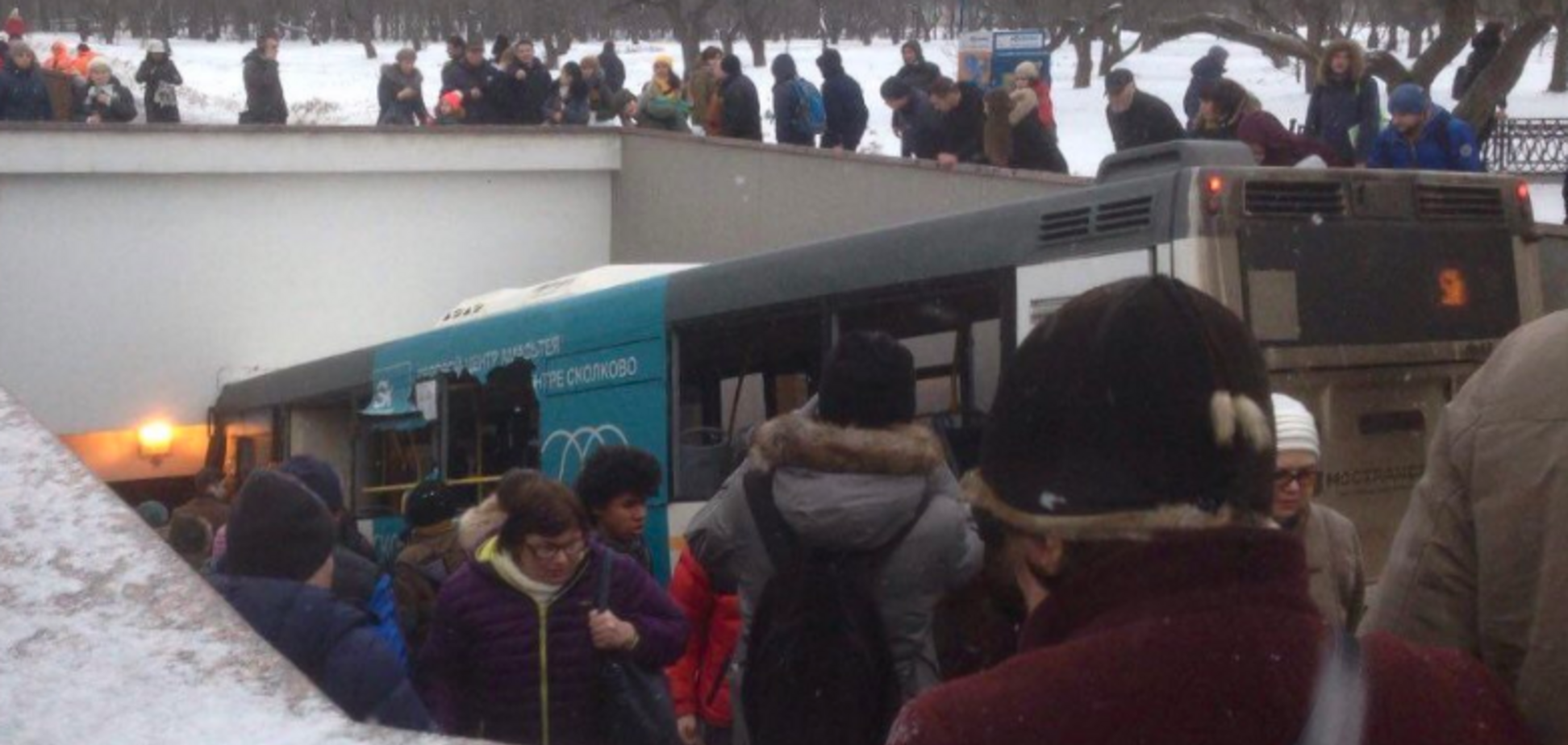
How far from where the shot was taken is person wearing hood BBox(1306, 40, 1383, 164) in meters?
13.6

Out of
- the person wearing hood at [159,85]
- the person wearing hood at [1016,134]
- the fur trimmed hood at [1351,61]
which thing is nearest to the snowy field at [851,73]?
the person wearing hood at [159,85]

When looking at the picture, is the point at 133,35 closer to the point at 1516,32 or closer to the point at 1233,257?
the point at 1516,32

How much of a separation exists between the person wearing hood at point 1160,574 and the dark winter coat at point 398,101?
2510 centimetres

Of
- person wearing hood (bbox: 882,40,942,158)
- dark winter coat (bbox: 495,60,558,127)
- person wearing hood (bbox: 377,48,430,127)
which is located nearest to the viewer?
person wearing hood (bbox: 882,40,942,158)

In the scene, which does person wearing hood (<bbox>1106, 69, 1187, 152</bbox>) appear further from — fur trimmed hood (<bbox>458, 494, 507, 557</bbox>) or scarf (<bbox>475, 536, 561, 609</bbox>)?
scarf (<bbox>475, 536, 561, 609</bbox>)

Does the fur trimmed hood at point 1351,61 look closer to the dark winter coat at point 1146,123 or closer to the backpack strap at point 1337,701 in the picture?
the dark winter coat at point 1146,123

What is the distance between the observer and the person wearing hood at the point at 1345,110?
13.6 metres

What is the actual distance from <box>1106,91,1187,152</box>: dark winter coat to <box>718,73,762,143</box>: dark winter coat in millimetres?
7547

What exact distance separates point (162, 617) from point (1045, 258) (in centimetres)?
575

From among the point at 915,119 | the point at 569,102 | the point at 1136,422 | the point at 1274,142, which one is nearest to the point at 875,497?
the point at 1136,422

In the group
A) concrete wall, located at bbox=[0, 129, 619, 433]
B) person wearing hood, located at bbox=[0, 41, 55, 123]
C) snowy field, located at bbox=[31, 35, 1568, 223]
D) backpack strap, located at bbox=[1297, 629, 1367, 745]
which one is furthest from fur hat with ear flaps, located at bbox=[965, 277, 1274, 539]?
snowy field, located at bbox=[31, 35, 1568, 223]

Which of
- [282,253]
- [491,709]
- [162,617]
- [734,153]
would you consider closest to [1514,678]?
[162,617]

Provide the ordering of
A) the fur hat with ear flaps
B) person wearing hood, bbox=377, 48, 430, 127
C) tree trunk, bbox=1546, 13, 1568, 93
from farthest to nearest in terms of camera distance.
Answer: tree trunk, bbox=1546, 13, 1568, 93 → person wearing hood, bbox=377, 48, 430, 127 → the fur hat with ear flaps

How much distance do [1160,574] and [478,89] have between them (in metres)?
23.4
